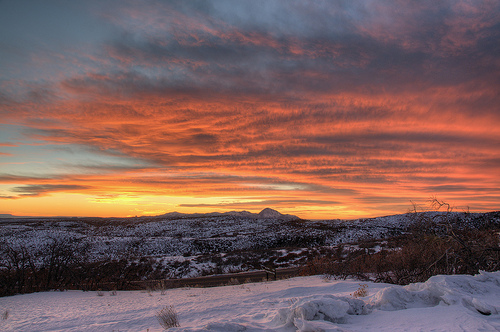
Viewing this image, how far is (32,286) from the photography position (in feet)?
49.1

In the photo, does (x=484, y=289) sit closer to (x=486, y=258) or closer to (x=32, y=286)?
(x=486, y=258)

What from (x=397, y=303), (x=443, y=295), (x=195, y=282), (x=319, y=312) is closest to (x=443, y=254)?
(x=443, y=295)

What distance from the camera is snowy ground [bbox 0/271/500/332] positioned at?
516 centimetres

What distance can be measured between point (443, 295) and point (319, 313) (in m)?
2.66

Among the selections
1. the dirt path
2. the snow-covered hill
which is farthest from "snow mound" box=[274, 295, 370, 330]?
the dirt path

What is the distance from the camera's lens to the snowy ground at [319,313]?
5164mm

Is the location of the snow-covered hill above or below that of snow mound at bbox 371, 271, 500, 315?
below

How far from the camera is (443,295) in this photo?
20.2 feet

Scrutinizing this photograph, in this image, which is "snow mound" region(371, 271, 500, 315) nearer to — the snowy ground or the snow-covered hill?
the snowy ground

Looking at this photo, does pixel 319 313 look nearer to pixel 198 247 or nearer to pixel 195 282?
pixel 195 282

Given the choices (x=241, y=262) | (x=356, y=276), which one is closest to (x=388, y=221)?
(x=241, y=262)

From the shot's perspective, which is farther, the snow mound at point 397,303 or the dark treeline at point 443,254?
the dark treeline at point 443,254

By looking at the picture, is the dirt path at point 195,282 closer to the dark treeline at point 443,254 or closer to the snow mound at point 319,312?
the dark treeline at point 443,254

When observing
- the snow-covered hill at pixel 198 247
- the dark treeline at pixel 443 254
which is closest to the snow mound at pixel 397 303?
the dark treeline at pixel 443 254
